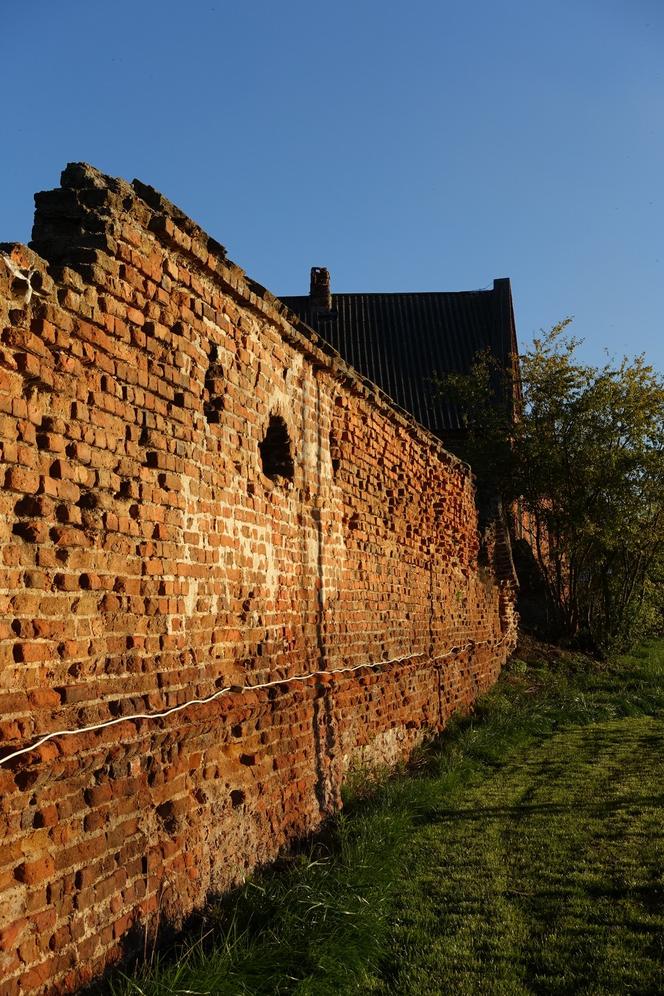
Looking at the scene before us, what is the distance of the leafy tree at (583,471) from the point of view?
15008 millimetres

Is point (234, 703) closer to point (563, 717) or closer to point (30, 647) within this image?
point (30, 647)

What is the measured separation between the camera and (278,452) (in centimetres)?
567

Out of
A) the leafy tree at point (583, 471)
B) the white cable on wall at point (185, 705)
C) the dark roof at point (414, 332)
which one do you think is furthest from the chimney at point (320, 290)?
the white cable on wall at point (185, 705)

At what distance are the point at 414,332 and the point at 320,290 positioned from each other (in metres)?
3.00

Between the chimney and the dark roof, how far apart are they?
12 cm

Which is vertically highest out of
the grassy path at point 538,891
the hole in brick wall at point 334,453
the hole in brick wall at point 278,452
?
the hole in brick wall at point 334,453

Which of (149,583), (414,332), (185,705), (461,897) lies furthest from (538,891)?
(414,332)

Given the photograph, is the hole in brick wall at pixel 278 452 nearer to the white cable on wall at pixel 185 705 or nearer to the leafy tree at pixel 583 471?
the white cable on wall at pixel 185 705

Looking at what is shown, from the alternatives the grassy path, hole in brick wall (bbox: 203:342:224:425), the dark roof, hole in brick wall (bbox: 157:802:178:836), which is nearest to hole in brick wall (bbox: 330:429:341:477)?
hole in brick wall (bbox: 203:342:224:425)

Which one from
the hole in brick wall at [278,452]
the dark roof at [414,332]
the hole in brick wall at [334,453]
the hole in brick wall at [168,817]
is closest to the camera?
the hole in brick wall at [168,817]

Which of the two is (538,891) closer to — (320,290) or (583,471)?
(583,471)

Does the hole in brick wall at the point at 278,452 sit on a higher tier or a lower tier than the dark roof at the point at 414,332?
lower

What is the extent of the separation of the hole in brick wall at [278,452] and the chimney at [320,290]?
18.5m

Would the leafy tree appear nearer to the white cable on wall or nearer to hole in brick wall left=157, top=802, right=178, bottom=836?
the white cable on wall
